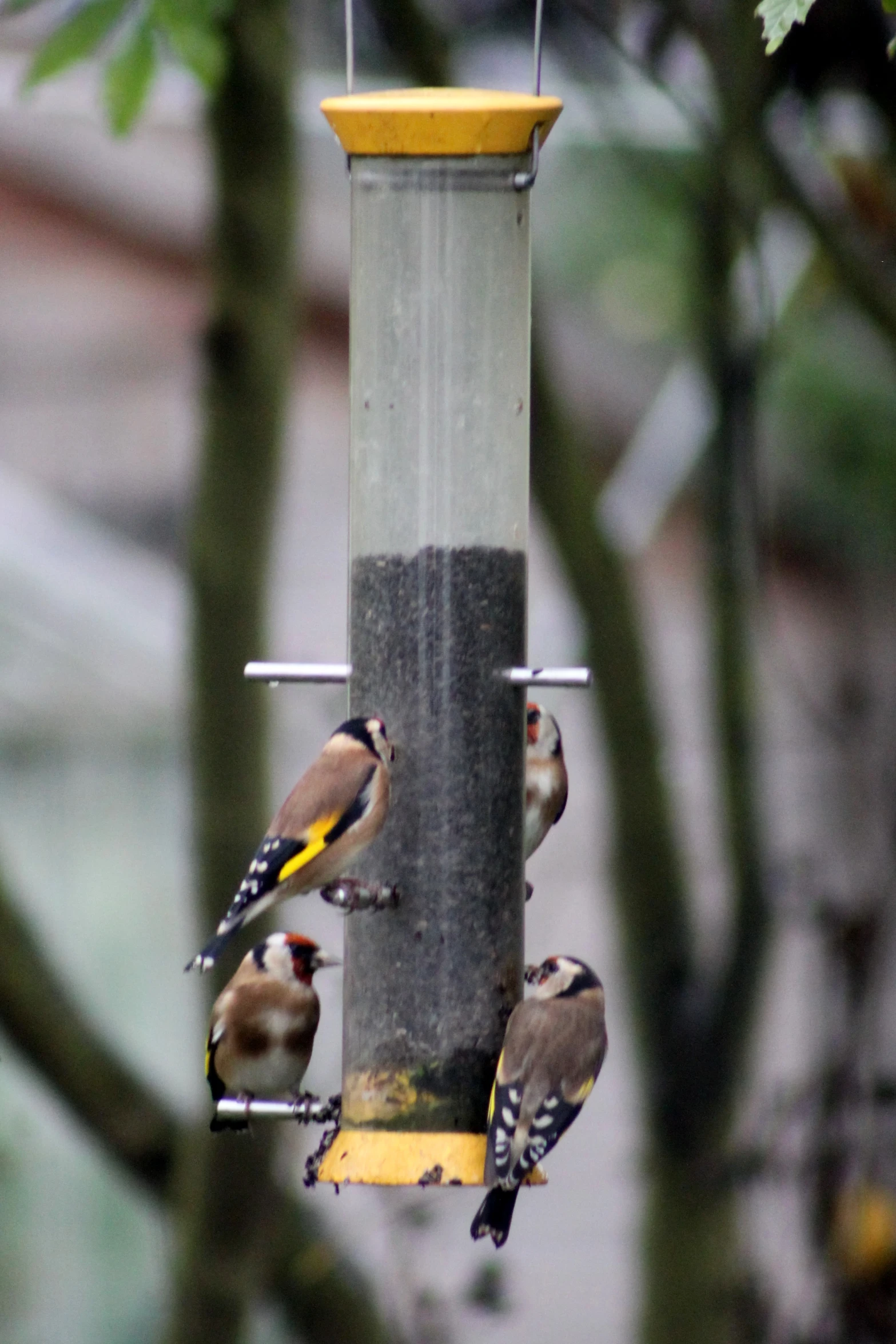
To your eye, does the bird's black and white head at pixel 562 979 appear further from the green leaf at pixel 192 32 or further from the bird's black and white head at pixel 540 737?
the green leaf at pixel 192 32

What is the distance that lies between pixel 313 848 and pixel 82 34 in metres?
1.87

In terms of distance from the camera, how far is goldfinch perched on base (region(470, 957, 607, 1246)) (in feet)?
10.4

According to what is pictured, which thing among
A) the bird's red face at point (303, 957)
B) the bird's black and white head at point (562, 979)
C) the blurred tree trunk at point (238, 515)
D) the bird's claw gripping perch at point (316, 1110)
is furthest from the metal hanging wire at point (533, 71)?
the blurred tree trunk at point (238, 515)

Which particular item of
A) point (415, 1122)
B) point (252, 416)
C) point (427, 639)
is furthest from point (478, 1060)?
point (252, 416)

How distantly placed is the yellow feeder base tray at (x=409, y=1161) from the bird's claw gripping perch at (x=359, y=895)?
1.27ft

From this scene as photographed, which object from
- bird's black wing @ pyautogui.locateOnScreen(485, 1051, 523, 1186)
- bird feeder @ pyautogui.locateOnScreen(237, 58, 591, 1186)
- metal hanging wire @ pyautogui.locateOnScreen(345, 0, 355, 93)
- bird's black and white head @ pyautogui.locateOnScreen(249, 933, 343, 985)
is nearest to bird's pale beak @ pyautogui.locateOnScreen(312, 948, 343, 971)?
bird's black and white head @ pyautogui.locateOnScreen(249, 933, 343, 985)

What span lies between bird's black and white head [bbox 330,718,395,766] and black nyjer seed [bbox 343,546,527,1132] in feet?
0.30

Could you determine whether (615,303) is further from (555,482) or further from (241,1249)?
(241,1249)

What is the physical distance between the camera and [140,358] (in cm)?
1052

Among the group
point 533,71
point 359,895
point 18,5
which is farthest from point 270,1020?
point 18,5

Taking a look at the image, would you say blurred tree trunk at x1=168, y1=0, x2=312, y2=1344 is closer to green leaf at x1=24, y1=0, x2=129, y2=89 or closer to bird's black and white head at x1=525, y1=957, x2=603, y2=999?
green leaf at x1=24, y1=0, x2=129, y2=89

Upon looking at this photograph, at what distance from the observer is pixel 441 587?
143 inches

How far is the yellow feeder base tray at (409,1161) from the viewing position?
3246 mm

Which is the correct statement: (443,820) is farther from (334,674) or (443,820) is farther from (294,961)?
(294,961)
